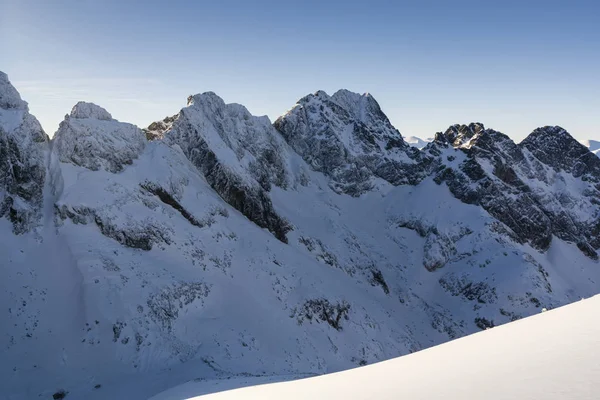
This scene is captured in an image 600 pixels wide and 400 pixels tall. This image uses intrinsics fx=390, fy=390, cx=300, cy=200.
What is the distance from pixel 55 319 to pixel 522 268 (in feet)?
183

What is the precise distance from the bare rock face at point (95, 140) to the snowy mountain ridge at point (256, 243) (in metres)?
0.17

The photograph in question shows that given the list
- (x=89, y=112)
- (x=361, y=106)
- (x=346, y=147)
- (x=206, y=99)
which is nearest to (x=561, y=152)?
(x=361, y=106)

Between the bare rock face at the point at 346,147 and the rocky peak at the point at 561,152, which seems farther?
the rocky peak at the point at 561,152

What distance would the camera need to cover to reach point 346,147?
75688mm

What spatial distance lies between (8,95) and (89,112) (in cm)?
736

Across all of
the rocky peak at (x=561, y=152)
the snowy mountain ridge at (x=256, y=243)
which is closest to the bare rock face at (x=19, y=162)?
the snowy mountain ridge at (x=256, y=243)

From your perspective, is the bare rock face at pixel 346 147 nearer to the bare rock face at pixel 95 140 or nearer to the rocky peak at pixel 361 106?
the rocky peak at pixel 361 106

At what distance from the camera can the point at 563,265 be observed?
64688mm

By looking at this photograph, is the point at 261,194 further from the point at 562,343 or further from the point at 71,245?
the point at 562,343

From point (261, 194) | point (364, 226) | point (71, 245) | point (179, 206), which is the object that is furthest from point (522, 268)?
point (71, 245)

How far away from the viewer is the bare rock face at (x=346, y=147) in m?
73.4

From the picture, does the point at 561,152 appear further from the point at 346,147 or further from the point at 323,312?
the point at 323,312

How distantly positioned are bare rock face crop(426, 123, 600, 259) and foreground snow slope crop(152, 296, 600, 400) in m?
64.6

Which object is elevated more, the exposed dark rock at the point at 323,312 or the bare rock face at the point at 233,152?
the bare rock face at the point at 233,152
